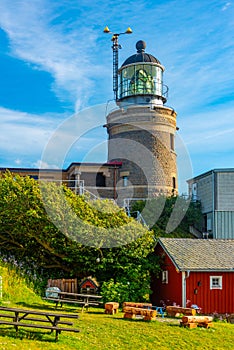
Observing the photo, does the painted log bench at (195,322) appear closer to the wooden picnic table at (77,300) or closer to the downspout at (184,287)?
the wooden picnic table at (77,300)

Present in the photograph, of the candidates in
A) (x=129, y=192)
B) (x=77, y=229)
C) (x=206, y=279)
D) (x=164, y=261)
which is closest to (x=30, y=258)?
(x=77, y=229)

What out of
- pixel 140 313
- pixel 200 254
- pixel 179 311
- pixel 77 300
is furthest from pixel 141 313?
pixel 200 254

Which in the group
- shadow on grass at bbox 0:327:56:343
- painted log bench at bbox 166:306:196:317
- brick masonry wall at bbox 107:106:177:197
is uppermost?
brick masonry wall at bbox 107:106:177:197

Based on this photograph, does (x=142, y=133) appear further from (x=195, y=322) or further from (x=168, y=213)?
(x=195, y=322)

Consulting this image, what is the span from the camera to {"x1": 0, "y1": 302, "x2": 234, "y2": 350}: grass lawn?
12.6 meters

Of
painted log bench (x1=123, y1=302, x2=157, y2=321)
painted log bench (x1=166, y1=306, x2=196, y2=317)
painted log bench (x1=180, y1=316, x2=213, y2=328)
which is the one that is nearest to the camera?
painted log bench (x1=180, y1=316, x2=213, y2=328)

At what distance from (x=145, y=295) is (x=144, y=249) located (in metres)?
2.08

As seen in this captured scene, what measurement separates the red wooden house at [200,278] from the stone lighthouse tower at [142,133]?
1375 cm

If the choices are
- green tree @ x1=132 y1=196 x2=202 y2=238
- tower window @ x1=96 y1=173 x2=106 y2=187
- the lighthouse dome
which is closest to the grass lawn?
green tree @ x1=132 y1=196 x2=202 y2=238

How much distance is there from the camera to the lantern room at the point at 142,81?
3809cm

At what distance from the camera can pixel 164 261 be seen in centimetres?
2412

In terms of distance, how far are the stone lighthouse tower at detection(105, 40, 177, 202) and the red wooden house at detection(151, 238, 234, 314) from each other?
13.8 m

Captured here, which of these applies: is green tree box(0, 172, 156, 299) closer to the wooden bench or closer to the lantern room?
the wooden bench

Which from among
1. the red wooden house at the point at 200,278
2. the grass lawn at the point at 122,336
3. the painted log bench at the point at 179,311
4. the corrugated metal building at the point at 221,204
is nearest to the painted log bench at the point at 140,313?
the grass lawn at the point at 122,336
